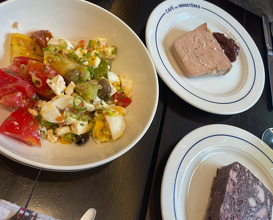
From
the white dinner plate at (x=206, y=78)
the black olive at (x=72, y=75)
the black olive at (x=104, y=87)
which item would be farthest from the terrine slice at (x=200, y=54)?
the black olive at (x=72, y=75)

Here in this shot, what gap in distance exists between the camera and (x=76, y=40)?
1.38 meters

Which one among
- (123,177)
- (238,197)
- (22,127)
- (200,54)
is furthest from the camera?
(200,54)

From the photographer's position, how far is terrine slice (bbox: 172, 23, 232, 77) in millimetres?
1696

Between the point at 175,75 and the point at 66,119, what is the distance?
2.76 feet

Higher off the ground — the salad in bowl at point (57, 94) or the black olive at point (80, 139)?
the salad in bowl at point (57, 94)

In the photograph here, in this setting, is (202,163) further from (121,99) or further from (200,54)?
(200,54)

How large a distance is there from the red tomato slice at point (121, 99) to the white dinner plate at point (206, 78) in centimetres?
36

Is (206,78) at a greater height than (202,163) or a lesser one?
greater

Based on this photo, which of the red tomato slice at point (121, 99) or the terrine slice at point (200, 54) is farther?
the terrine slice at point (200, 54)

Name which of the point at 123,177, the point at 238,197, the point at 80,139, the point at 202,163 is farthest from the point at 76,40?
the point at 238,197

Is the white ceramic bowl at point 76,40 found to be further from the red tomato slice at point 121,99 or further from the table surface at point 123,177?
the table surface at point 123,177

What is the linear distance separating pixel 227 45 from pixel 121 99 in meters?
1.18

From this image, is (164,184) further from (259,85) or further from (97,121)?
(259,85)

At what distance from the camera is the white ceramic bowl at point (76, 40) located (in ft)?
3.16
